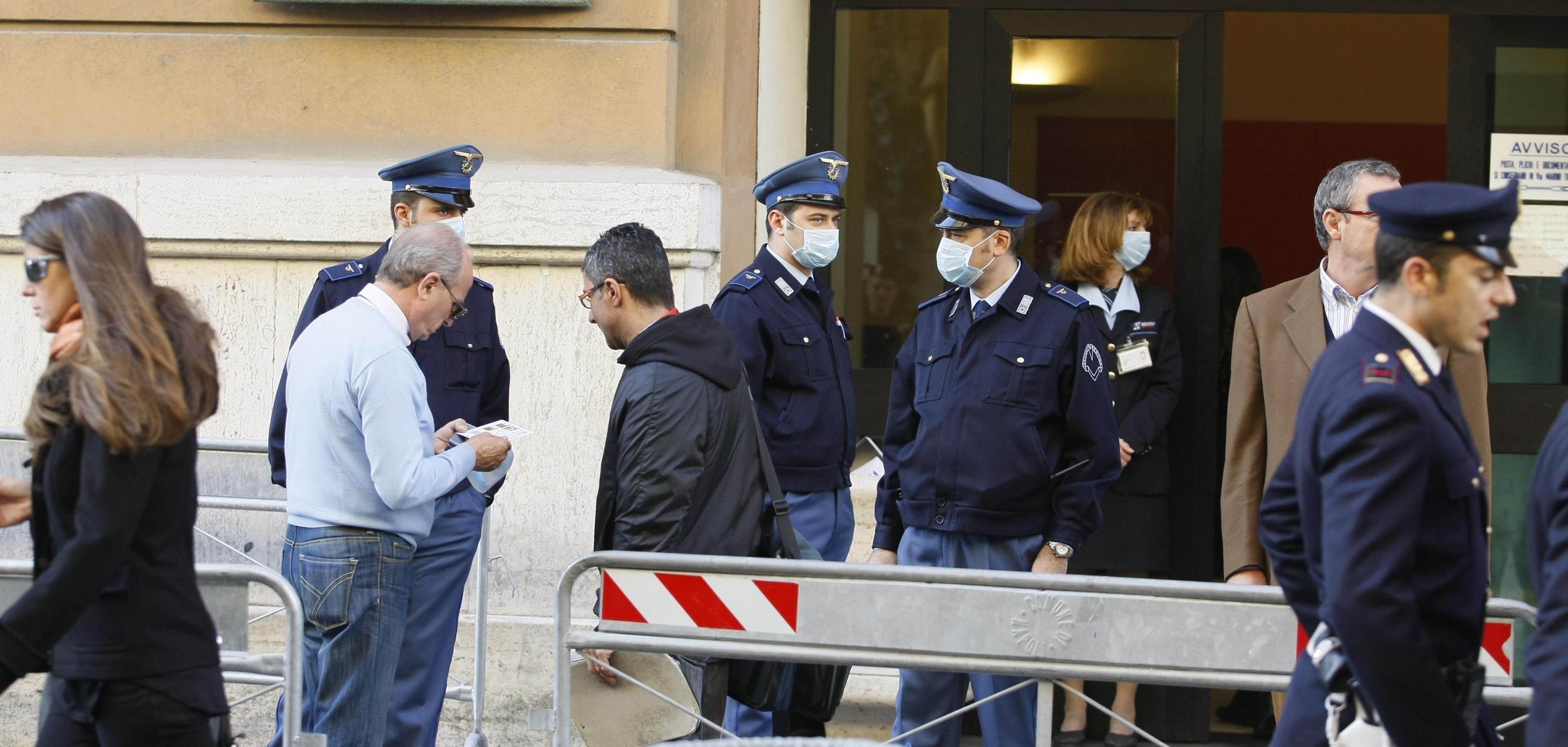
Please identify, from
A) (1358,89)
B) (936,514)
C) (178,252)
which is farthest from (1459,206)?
(1358,89)

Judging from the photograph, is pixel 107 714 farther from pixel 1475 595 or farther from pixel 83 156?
pixel 83 156

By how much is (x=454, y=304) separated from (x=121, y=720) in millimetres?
1603

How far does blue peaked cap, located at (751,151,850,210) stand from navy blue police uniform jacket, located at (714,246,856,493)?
0.21 metres

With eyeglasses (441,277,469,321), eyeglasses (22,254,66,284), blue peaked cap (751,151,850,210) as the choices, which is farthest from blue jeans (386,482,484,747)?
eyeglasses (22,254,66,284)

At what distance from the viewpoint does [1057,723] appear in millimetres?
5902

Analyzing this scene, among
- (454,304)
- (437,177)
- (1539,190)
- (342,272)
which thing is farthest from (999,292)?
(1539,190)

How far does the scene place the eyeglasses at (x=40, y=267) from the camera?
2834 millimetres

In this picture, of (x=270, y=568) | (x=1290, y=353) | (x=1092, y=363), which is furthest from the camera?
(x=270, y=568)

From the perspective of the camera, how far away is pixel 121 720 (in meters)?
2.78

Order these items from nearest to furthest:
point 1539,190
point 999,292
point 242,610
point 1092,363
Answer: point 242,610
point 1092,363
point 999,292
point 1539,190

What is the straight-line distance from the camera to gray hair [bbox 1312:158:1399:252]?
167 inches

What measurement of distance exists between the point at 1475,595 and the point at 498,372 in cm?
322

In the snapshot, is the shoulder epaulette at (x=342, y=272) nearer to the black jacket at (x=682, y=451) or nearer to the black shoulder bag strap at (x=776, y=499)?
the black jacket at (x=682, y=451)

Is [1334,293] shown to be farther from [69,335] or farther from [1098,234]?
[69,335]
